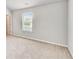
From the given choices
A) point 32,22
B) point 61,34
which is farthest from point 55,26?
point 32,22

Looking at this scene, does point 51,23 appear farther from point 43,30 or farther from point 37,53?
point 37,53

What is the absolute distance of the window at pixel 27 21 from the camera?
6084 millimetres

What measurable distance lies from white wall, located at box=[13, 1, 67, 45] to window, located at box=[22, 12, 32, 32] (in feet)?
1.26

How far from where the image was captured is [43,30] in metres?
5.11

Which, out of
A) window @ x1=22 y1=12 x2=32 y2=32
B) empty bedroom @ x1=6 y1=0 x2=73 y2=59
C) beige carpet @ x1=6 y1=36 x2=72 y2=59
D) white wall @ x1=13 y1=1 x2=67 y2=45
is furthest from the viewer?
window @ x1=22 y1=12 x2=32 y2=32

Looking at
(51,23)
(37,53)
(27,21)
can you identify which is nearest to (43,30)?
(51,23)

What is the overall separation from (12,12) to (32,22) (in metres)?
2.83

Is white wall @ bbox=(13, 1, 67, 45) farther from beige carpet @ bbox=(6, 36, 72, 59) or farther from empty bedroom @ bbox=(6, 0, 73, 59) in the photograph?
beige carpet @ bbox=(6, 36, 72, 59)

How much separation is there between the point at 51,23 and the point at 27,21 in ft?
7.65

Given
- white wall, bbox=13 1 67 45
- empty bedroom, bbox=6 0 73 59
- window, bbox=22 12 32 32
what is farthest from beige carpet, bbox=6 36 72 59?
window, bbox=22 12 32 32

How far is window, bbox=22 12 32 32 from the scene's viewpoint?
6.08m

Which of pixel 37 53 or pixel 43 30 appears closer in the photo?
pixel 37 53

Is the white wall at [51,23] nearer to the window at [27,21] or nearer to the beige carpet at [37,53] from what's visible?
the window at [27,21]

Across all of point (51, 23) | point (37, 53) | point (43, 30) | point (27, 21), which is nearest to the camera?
point (37, 53)
